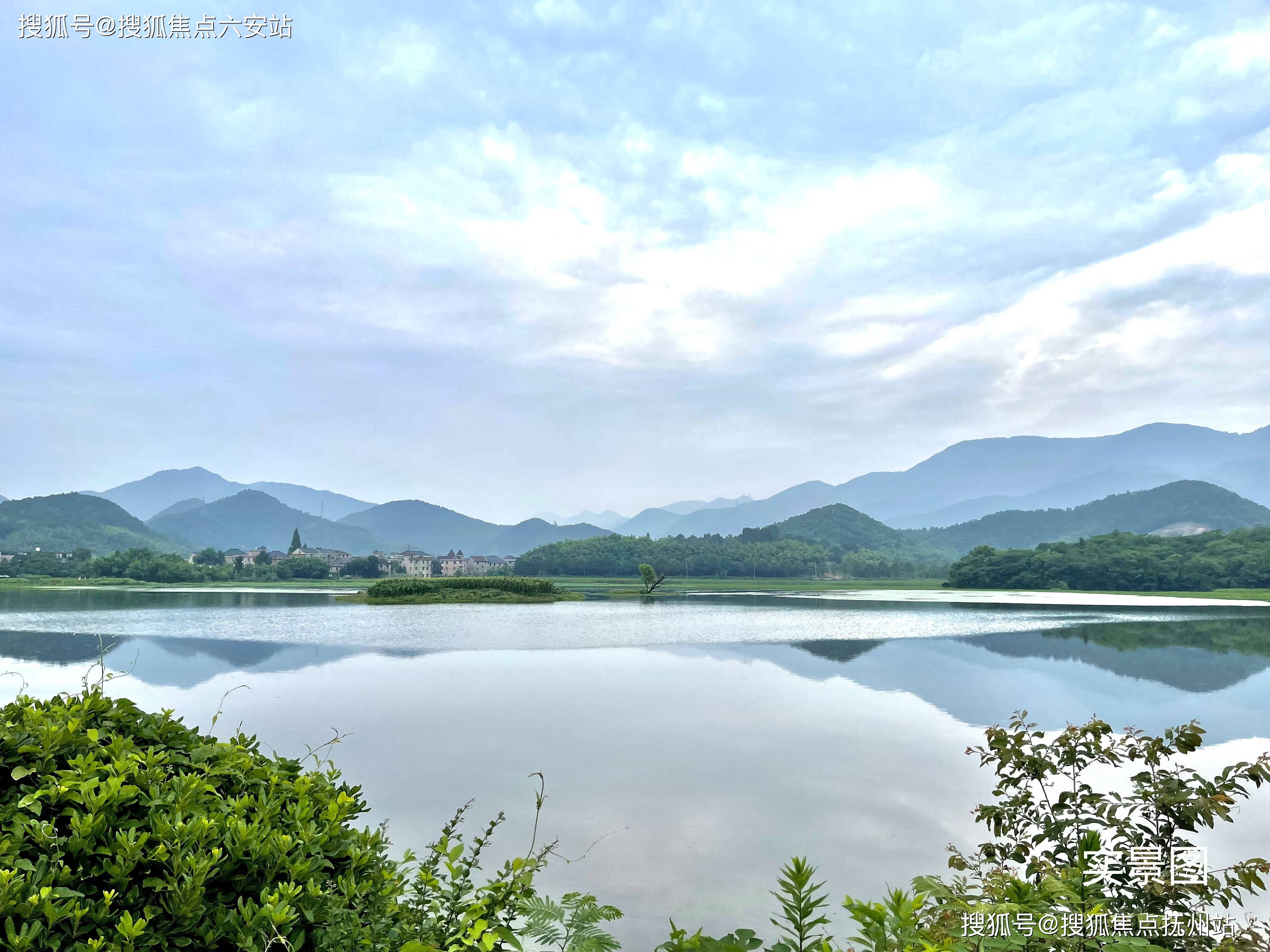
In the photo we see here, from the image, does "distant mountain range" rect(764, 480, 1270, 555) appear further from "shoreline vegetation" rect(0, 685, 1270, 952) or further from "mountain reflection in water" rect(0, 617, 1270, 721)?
"shoreline vegetation" rect(0, 685, 1270, 952)

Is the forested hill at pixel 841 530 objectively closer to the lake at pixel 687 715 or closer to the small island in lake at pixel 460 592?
the small island in lake at pixel 460 592

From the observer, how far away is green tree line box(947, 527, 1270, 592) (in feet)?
184

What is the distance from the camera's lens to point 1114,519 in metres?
173

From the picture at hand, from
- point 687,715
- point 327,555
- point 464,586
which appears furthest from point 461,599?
point 327,555

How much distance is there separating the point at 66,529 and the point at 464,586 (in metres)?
158

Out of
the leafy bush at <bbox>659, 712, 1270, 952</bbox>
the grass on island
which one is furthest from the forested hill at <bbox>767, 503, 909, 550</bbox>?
the leafy bush at <bbox>659, 712, 1270, 952</bbox>

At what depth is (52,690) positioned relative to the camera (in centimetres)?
1096

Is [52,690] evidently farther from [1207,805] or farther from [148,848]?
[1207,805]

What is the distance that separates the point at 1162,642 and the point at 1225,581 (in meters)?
49.4

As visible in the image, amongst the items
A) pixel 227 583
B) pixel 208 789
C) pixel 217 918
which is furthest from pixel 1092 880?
pixel 227 583

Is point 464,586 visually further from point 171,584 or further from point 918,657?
point 171,584

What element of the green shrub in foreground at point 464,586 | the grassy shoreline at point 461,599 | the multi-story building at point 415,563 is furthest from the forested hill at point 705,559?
the grassy shoreline at point 461,599

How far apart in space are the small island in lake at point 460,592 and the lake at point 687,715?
58.7 feet

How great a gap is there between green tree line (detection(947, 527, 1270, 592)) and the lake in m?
39.8
